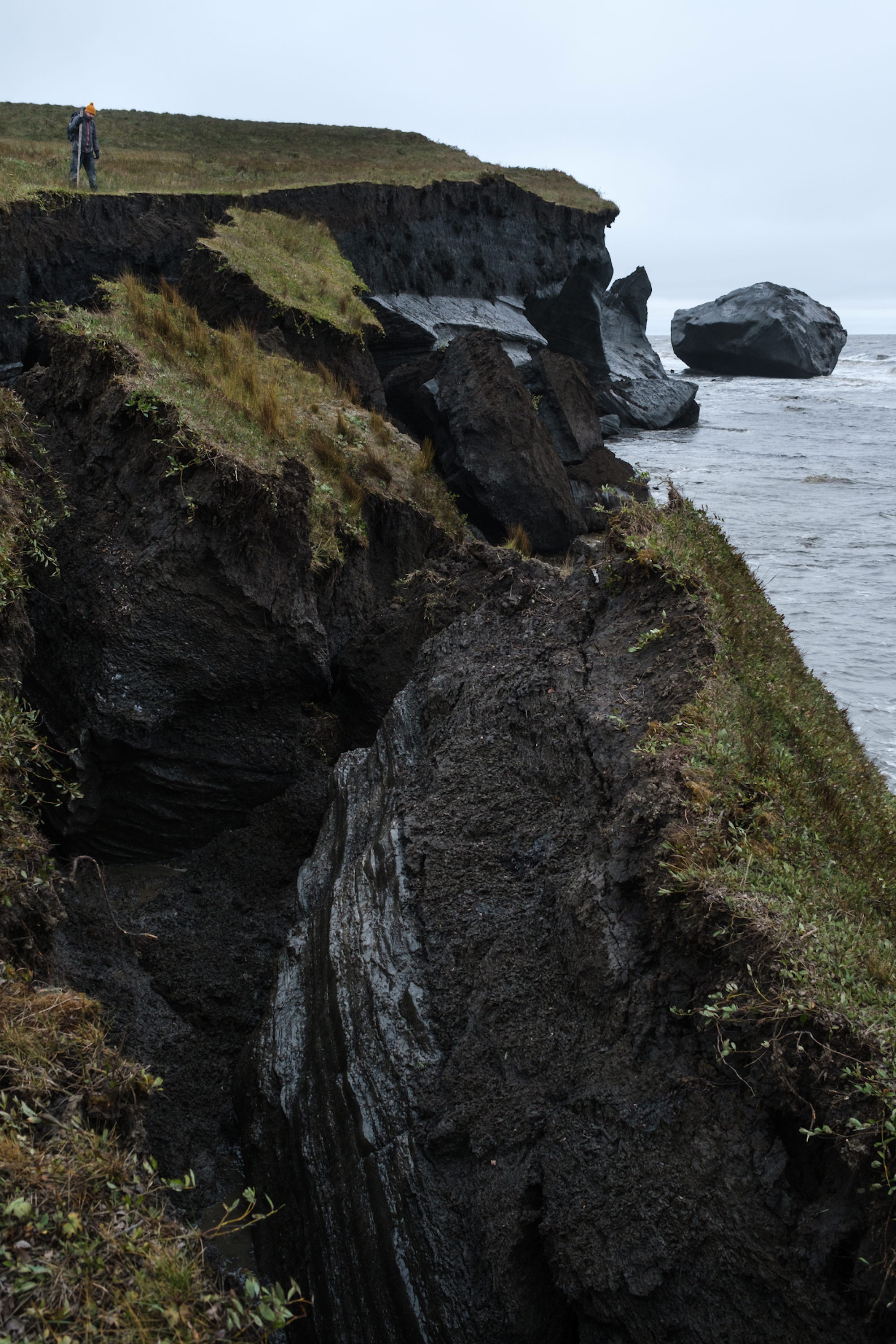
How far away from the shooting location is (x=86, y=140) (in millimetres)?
16797

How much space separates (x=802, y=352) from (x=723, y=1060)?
57.0 metres

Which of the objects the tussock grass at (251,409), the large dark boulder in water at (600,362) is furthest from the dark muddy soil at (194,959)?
the large dark boulder in water at (600,362)

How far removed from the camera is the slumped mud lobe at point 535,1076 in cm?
309

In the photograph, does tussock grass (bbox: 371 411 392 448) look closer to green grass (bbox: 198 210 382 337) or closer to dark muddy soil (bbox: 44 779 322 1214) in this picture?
green grass (bbox: 198 210 382 337)

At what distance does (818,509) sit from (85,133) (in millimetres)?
17451

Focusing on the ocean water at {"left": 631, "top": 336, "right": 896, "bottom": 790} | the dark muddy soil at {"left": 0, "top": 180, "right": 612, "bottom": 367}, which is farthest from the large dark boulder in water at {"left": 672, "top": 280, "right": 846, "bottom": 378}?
the dark muddy soil at {"left": 0, "top": 180, "right": 612, "bottom": 367}

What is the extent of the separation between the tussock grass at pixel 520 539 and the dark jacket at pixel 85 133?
39.2 feet

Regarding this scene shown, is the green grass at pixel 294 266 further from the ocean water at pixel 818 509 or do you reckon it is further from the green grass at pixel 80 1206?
the green grass at pixel 80 1206

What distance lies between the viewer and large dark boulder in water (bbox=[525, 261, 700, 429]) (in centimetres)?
2998

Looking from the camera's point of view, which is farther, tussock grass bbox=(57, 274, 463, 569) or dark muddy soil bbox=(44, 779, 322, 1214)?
tussock grass bbox=(57, 274, 463, 569)

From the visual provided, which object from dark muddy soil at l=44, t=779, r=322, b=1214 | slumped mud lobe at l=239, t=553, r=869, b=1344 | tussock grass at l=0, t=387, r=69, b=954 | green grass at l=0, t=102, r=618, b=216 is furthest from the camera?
green grass at l=0, t=102, r=618, b=216

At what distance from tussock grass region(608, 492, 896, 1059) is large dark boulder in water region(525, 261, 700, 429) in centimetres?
2430

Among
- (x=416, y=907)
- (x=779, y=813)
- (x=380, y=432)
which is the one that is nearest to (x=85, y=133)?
(x=380, y=432)

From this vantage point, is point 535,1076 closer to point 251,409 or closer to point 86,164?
point 251,409
